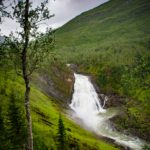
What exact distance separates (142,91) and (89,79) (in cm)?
2599

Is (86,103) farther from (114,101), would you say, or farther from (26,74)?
(26,74)

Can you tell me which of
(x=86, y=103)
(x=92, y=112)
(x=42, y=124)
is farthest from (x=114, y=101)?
(x=42, y=124)

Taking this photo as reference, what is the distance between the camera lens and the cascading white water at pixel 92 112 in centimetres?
9038

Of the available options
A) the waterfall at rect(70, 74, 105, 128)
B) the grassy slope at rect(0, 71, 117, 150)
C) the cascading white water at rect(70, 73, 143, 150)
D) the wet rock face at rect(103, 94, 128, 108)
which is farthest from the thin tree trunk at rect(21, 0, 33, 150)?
the wet rock face at rect(103, 94, 128, 108)

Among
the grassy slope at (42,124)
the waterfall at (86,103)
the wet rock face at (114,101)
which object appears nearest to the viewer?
the grassy slope at (42,124)

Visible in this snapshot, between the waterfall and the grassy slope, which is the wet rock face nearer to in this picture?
the waterfall

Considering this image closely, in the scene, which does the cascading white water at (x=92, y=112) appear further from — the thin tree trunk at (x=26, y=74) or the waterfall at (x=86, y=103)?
the thin tree trunk at (x=26, y=74)

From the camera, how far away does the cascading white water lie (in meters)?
90.4

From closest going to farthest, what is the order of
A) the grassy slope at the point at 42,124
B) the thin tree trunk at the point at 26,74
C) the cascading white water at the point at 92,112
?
1. the thin tree trunk at the point at 26,74
2. the grassy slope at the point at 42,124
3. the cascading white water at the point at 92,112

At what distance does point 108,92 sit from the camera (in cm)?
14188

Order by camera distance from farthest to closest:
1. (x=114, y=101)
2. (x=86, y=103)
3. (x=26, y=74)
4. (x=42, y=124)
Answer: (x=114, y=101) → (x=86, y=103) → (x=42, y=124) → (x=26, y=74)

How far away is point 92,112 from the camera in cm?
11738

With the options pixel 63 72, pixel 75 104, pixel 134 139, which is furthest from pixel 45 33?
pixel 63 72

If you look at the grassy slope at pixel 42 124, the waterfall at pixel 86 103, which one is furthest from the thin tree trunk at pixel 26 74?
the waterfall at pixel 86 103
